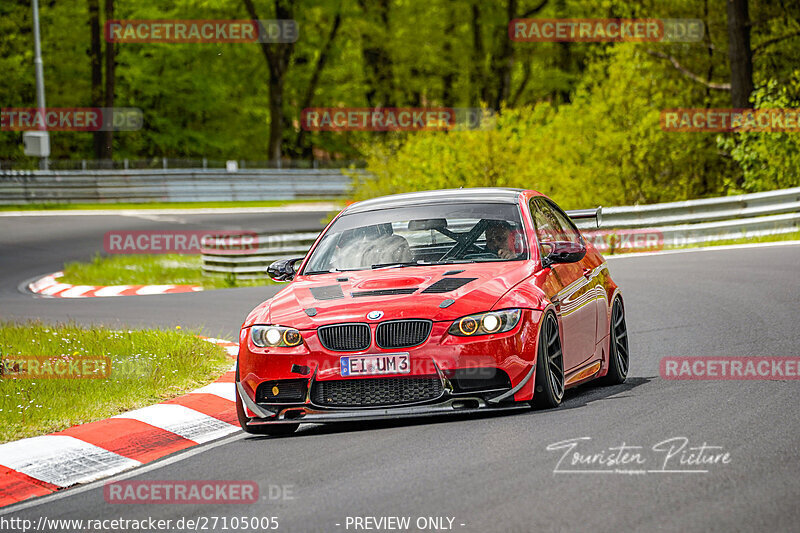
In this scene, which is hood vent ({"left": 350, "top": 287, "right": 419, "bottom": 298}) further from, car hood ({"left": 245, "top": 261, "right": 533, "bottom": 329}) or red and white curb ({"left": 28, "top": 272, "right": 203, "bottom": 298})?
red and white curb ({"left": 28, "top": 272, "right": 203, "bottom": 298})

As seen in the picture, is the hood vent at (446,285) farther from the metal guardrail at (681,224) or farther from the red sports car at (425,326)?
the metal guardrail at (681,224)

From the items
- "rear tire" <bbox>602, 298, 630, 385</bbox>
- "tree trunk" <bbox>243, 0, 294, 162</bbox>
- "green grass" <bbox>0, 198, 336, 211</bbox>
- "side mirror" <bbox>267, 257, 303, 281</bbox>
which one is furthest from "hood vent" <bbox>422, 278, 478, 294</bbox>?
"tree trunk" <bbox>243, 0, 294, 162</bbox>

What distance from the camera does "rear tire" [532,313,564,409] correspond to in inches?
314

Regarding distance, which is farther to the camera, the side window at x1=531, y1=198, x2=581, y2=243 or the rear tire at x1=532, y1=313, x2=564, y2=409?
the side window at x1=531, y1=198, x2=581, y2=243

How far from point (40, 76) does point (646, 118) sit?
23.4 meters

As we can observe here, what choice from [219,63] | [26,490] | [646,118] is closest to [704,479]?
[26,490]

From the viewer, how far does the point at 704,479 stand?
20.2 feet

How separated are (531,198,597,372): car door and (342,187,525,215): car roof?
0.24m

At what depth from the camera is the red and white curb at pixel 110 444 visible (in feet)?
24.0

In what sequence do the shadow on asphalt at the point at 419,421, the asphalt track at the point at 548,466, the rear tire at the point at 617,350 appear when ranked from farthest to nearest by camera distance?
1. the rear tire at the point at 617,350
2. the shadow on asphalt at the point at 419,421
3. the asphalt track at the point at 548,466

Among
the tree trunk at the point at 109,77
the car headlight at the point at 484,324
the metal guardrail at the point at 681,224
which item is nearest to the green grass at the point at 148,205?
the tree trunk at the point at 109,77

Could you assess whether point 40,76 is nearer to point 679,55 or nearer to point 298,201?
point 298,201

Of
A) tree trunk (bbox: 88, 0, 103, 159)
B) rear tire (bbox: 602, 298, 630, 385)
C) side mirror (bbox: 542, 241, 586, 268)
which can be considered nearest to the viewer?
side mirror (bbox: 542, 241, 586, 268)

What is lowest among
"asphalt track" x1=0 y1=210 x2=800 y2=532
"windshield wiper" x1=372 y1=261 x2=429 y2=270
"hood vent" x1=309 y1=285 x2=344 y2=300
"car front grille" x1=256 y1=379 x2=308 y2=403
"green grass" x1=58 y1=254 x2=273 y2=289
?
"green grass" x1=58 y1=254 x2=273 y2=289
